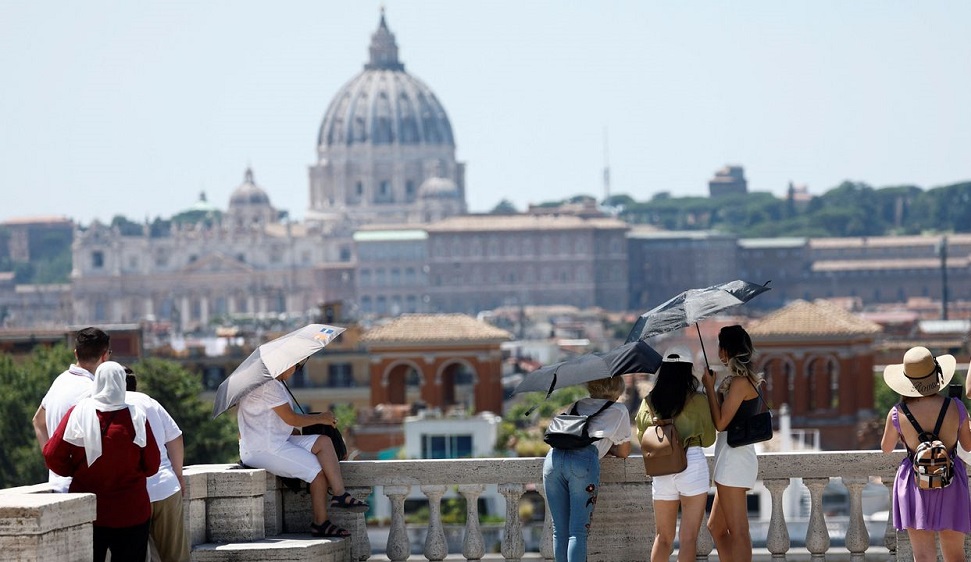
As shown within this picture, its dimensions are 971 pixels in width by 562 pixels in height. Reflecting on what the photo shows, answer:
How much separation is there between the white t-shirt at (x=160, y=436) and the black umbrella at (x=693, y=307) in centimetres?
202

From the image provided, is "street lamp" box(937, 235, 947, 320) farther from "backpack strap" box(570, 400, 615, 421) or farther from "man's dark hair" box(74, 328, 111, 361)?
"man's dark hair" box(74, 328, 111, 361)

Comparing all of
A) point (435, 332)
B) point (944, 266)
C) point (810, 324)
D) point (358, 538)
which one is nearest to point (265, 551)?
point (358, 538)

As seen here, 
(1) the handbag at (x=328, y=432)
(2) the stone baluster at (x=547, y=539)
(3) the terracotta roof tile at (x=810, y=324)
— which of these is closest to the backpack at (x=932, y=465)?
(2) the stone baluster at (x=547, y=539)

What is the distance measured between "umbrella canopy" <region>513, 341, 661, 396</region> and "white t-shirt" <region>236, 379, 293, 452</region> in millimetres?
1086

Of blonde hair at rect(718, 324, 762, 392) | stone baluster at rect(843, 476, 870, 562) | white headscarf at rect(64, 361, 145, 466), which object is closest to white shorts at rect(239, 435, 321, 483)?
white headscarf at rect(64, 361, 145, 466)

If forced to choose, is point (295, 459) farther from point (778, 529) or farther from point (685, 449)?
point (778, 529)

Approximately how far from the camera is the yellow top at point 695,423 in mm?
9727

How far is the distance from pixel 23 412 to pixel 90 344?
30.3 meters

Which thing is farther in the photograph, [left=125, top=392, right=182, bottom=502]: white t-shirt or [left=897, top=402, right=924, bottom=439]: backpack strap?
[left=897, top=402, right=924, bottom=439]: backpack strap

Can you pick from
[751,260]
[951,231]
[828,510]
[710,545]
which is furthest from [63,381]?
[951,231]

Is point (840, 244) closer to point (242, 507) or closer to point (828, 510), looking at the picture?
point (828, 510)

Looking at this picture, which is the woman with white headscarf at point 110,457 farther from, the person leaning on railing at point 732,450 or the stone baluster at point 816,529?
the stone baluster at point 816,529

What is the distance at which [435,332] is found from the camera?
4872cm

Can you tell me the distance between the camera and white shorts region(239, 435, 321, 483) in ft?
33.4
